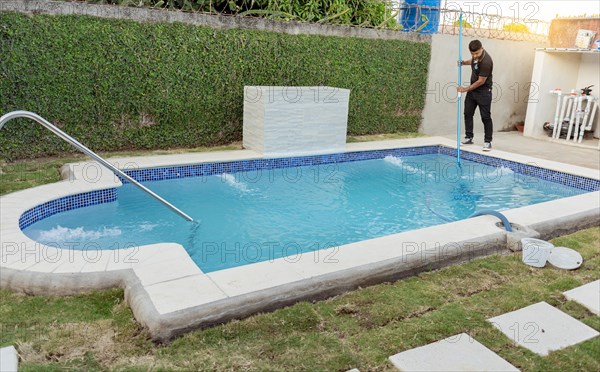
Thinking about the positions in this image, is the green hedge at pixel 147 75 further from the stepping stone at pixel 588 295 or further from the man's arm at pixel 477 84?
the stepping stone at pixel 588 295

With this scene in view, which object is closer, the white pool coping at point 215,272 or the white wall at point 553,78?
the white pool coping at point 215,272

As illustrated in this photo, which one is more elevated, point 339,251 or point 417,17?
point 417,17

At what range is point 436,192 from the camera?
6504 mm

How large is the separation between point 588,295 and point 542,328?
2.20 ft

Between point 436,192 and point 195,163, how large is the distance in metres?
3.33

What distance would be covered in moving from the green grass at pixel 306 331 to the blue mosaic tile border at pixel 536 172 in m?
3.95

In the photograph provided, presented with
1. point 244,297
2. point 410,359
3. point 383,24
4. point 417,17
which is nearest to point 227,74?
point 383,24

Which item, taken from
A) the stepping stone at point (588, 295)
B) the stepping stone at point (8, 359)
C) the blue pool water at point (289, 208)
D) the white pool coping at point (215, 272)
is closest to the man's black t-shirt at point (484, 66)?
the blue pool water at point (289, 208)

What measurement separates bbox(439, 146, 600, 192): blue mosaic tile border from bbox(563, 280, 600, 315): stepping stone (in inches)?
147

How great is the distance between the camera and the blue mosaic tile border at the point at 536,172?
6.55 m


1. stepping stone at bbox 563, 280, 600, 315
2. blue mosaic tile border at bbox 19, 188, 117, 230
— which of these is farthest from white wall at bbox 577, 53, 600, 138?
blue mosaic tile border at bbox 19, 188, 117, 230

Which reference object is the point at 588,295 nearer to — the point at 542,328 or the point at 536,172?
the point at 542,328

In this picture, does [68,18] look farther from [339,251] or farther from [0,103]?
[339,251]

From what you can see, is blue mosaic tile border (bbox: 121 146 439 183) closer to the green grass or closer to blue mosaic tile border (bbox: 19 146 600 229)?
blue mosaic tile border (bbox: 19 146 600 229)
